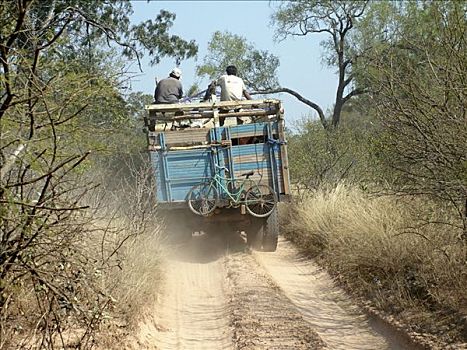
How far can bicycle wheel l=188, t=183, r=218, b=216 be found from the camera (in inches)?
422

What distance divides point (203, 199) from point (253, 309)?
10.8 ft

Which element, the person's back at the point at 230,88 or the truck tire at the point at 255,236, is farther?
the person's back at the point at 230,88

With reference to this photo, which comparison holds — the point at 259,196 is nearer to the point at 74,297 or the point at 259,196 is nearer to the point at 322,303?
the point at 322,303

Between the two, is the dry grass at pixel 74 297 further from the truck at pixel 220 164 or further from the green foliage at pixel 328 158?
the green foliage at pixel 328 158

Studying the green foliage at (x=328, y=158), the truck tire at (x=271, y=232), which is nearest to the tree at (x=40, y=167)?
the truck tire at (x=271, y=232)

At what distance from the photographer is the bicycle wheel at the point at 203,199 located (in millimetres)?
10727

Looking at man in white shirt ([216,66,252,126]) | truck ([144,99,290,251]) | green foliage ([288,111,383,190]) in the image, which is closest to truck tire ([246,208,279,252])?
truck ([144,99,290,251])

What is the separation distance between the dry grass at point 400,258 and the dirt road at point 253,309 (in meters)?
0.36

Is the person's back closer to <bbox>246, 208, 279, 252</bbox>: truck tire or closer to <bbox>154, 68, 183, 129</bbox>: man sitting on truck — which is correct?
<bbox>154, 68, 183, 129</bbox>: man sitting on truck

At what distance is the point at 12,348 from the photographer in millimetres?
4762

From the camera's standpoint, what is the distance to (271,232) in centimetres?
1176

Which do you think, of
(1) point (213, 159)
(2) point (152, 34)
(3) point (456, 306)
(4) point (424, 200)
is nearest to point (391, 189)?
(4) point (424, 200)

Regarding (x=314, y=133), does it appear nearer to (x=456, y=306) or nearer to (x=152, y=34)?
(x=152, y=34)

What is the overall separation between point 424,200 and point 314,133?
8087 millimetres
